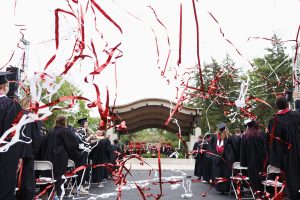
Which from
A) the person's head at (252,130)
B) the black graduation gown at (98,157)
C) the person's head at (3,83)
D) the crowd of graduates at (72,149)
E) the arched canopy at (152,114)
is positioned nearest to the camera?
the person's head at (3,83)

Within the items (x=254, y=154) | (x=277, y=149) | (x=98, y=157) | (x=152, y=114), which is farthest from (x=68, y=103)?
(x=152, y=114)

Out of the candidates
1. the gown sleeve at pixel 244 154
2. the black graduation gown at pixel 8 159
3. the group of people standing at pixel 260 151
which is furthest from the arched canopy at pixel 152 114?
the black graduation gown at pixel 8 159

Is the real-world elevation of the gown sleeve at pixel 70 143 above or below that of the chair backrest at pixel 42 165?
above

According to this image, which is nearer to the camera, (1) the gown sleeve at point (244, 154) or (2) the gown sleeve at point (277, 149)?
(2) the gown sleeve at point (277, 149)

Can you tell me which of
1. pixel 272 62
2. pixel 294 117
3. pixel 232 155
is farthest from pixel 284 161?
pixel 272 62

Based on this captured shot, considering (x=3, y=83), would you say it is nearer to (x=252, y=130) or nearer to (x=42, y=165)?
(x=42, y=165)

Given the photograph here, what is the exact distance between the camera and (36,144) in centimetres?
450

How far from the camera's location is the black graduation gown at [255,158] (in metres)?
7.20

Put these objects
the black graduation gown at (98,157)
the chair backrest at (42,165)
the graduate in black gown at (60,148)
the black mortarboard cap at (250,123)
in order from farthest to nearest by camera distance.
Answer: the black graduation gown at (98,157) < the black mortarboard cap at (250,123) < the graduate in black gown at (60,148) < the chair backrest at (42,165)

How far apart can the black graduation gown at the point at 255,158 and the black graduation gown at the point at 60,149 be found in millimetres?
3526

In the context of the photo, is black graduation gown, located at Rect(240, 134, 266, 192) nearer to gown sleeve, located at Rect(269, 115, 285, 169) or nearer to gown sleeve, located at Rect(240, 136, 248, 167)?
gown sleeve, located at Rect(240, 136, 248, 167)


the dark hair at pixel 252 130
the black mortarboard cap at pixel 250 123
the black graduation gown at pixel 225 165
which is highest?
the black mortarboard cap at pixel 250 123

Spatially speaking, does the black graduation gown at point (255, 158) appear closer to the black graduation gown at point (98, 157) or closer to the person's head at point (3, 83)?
the black graduation gown at point (98, 157)

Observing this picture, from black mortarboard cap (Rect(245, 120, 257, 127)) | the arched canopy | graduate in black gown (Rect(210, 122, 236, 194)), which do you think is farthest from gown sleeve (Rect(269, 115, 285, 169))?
the arched canopy
